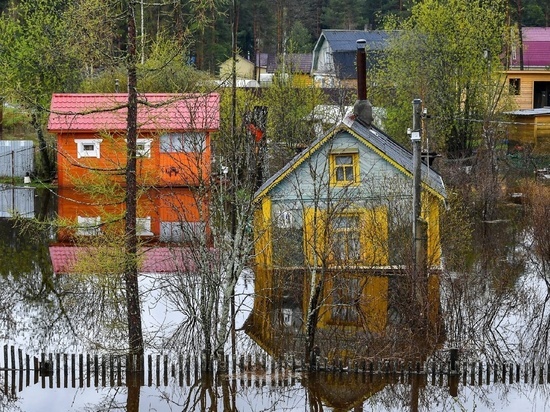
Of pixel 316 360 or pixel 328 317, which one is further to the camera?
pixel 328 317

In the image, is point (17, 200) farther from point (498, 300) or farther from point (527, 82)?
point (527, 82)

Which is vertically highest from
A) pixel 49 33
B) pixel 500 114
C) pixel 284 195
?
pixel 49 33

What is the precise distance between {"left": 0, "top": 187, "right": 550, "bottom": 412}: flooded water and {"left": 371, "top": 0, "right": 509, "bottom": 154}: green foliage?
67.4 feet

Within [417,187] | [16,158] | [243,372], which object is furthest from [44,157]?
[243,372]

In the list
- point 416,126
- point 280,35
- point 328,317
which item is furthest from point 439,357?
point 280,35

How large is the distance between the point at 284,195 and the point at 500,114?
2175 centimetres

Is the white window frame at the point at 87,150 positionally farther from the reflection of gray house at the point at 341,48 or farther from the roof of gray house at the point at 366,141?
the reflection of gray house at the point at 341,48

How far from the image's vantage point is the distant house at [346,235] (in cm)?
2069

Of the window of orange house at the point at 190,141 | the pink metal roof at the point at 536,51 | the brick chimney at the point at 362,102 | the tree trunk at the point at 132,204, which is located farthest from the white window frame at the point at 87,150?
the pink metal roof at the point at 536,51

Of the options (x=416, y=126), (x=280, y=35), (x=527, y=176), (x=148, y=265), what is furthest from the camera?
(x=280, y=35)

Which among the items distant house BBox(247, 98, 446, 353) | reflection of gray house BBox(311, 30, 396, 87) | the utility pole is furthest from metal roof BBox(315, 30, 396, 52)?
the utility pole

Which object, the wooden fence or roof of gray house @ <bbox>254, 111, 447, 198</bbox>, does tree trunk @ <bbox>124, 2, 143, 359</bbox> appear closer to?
the wooden fence

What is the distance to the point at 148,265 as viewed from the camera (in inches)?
998

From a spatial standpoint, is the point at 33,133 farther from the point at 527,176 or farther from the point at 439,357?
the point at 439,357
